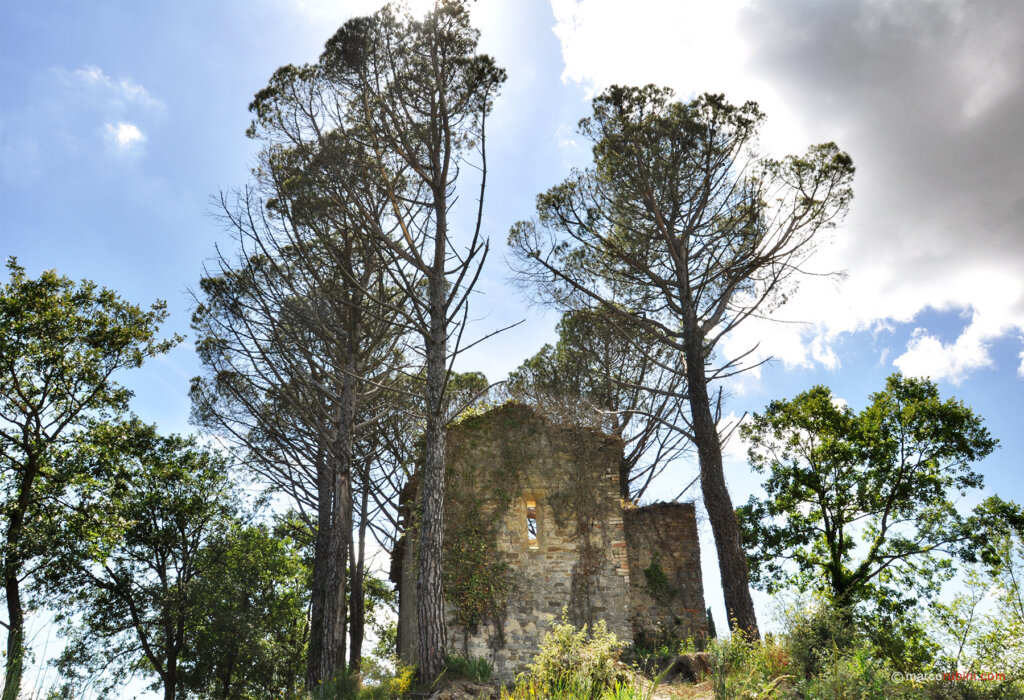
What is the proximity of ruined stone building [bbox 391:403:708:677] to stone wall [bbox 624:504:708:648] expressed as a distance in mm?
19

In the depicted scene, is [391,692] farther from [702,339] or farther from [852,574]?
[852,574]

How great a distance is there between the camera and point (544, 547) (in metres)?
11.6

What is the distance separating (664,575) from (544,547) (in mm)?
2606

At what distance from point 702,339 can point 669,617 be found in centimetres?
522

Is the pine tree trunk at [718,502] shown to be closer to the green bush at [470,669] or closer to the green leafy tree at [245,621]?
the green bush at [470,669]

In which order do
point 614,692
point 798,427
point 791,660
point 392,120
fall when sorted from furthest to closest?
1. point 798,427
2. point 392,120
3. point 791,660
4. point 614,692

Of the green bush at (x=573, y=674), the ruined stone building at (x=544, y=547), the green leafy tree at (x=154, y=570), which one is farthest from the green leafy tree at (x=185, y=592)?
the green bush at (x=573, y=674)

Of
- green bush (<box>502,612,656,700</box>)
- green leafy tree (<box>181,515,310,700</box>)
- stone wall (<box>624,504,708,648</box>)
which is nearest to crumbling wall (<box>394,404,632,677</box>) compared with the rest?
stone wall (<box>624,504,708,648</box>)

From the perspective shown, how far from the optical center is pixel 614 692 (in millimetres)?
6312

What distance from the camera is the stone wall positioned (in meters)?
12.0

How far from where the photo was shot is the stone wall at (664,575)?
1200cm

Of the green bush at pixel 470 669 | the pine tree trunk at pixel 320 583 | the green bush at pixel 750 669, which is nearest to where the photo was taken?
the green bush at pixel 750 669

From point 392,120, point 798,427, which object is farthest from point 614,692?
point 798,427

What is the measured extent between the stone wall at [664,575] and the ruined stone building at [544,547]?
19 mm
